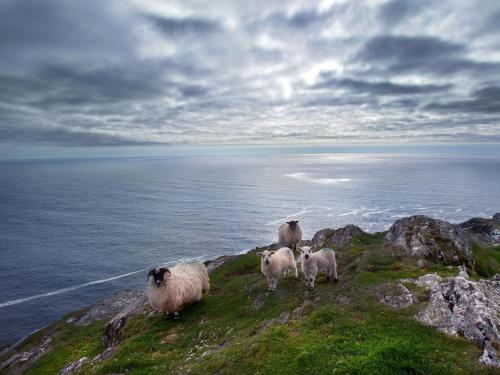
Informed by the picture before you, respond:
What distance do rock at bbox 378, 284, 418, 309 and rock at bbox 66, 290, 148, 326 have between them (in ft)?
110

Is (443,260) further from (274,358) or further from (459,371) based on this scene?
(274,358)

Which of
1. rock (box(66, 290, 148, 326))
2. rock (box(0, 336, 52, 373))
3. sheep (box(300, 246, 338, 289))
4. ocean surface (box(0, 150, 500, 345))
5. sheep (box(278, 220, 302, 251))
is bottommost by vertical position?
ocean surface (box(0, 150, 500, 345))

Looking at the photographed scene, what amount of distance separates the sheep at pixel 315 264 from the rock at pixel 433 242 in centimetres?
724

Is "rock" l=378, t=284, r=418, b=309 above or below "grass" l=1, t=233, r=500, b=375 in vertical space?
above

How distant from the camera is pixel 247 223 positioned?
104 metres

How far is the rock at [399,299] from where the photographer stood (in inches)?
594

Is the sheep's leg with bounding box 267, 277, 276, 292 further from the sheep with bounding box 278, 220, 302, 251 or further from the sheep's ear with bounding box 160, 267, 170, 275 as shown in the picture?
the sheep with bounding box 278, 220, 302, 251

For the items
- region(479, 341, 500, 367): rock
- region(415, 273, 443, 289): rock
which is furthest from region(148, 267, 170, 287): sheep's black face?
region(479, 341, 500, 367): rock

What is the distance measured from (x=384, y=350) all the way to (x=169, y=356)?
10782 millimetres

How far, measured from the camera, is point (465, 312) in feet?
44.4

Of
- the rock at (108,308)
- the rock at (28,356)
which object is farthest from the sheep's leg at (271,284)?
the rock at (28,356)

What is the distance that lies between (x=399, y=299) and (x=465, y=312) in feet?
8.94

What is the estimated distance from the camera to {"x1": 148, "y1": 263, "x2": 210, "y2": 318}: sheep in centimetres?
2160

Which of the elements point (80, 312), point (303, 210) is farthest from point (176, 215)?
point (80, 312)
